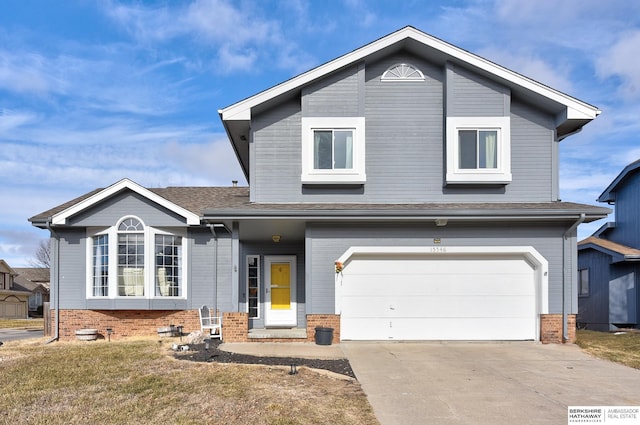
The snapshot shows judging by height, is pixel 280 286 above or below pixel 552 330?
above

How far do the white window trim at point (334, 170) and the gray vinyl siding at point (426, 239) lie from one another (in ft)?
4.15

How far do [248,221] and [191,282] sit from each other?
3.90m

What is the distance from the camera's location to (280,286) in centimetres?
1647

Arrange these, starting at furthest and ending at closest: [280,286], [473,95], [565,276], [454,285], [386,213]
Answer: [280,286], [473,95], [454,285], [565,276], [386,213]

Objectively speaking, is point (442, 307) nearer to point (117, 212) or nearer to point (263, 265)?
point (263, 265)

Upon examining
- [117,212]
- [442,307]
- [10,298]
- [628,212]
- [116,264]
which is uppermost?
[628,212]

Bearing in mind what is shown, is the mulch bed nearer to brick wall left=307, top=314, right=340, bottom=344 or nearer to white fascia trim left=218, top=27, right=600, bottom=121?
brick wall left=307, top=314, right=340, bottom=344

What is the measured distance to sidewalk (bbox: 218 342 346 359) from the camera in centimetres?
1127

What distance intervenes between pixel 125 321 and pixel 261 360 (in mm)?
7011

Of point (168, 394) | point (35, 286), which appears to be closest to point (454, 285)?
point (168, 394)

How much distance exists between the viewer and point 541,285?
43.5 ft

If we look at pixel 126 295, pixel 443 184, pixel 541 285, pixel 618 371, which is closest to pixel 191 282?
pixel 126 295

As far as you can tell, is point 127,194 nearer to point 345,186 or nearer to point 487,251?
point 345,186

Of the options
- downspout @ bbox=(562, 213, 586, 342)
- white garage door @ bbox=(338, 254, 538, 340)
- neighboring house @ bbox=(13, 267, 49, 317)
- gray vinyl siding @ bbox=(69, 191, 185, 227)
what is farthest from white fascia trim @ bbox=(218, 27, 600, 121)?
neighboring house @ bbox=(13, 267, 49, 317)
